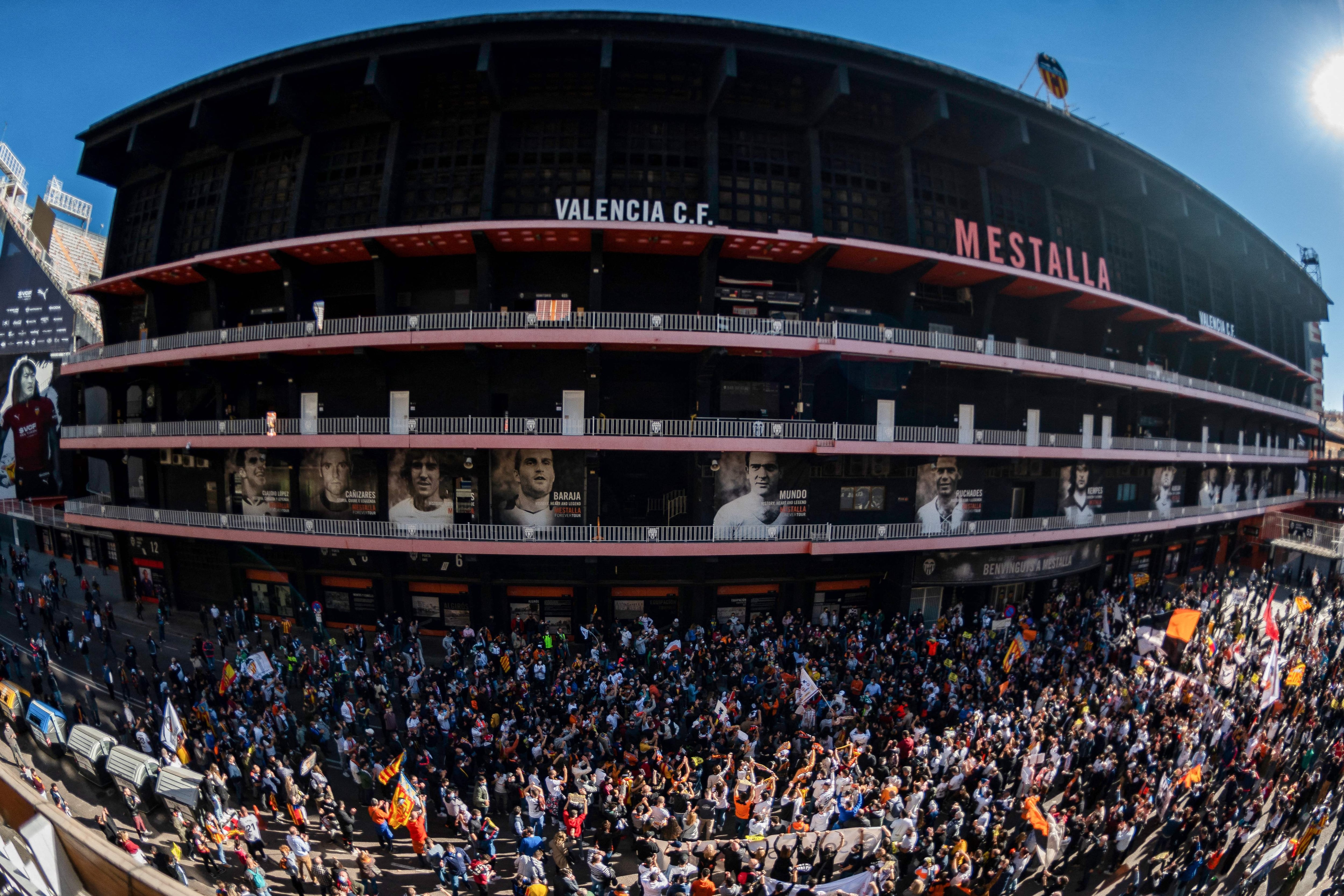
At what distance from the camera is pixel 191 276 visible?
24812mm

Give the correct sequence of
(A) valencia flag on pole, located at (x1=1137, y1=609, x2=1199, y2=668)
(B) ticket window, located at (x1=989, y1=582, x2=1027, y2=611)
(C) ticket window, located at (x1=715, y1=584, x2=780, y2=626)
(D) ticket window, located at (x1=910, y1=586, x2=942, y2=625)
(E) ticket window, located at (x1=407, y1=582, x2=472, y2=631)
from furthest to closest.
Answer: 1. (B) ticket window, located at (x1=989, y1=582, x2=1027, y2=611)
2. (D) ticket window, located at (x1=910, y1=586, x2=942, y2=625)
3. (C) ticket window, located at (x1=715, y1=584, x2=780, y2=626)
4. (E) ticket window, located at (x1=407, y1=582, x2=472, y2=631)
5. (A) valencia flag on pole, located at (x1=1137, y1=609, x2=1199, y2=668)

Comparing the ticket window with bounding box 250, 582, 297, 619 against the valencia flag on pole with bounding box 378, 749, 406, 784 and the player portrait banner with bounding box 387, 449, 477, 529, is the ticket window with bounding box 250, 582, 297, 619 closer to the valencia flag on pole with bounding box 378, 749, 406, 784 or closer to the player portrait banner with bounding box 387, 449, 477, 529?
the player portrait banner with bounding box 387, 449, 477, 529

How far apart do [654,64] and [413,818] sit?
1021 inches

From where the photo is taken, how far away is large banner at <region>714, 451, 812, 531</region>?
21.4 meters

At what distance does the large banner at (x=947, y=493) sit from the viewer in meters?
23.7

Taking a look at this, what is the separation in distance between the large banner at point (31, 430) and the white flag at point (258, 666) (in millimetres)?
28178

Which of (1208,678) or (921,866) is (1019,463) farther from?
(921,866)

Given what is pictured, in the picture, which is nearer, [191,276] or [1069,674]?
[1069,674]

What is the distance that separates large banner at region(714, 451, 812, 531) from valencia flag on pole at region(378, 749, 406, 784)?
12426mm

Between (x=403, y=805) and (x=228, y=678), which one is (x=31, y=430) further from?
(x=403, y=805)

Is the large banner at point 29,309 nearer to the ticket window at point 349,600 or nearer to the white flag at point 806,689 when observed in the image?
the ticket window at point 349,600

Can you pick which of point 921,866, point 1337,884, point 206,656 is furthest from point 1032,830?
point 206,656

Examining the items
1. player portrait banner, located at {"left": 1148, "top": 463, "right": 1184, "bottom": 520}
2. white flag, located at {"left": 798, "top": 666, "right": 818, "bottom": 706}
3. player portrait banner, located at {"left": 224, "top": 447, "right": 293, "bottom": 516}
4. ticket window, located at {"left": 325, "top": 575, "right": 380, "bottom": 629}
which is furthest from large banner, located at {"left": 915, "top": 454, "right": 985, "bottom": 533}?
player portrait banner, located at {"left": 224, "top": 447, "right": 293, "bottom": 516}

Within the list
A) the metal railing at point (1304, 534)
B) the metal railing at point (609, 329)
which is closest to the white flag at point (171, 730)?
the metal railing at point (609, 329)
